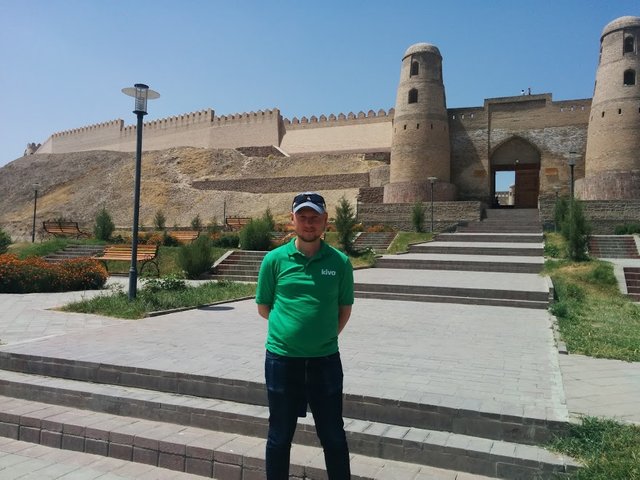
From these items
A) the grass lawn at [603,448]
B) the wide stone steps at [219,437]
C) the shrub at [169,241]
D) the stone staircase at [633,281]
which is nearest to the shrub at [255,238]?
the shrub at [169,241]

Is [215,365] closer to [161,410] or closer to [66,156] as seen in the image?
[161,410]

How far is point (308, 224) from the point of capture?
2490 millimetres

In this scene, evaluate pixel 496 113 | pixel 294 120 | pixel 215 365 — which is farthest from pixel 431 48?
pixel 215 365

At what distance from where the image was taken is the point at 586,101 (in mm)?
28891

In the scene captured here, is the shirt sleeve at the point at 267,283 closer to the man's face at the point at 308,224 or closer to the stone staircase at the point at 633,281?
the man's face at the point at 308,224

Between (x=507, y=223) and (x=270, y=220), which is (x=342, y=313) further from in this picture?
(x=507, y=223)

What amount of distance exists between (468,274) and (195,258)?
695 centimetres

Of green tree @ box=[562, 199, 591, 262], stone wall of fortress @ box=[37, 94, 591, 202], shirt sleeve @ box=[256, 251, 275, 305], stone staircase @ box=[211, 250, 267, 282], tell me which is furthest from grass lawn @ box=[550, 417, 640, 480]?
stone wall of fortress @ box=[37, 94, 591, 202]

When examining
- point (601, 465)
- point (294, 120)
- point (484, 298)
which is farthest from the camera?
point (294, 120)

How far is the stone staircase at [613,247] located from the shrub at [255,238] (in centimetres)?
1019

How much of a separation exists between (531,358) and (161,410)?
11.2 feet

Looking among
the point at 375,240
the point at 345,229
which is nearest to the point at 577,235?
the point at 345,229

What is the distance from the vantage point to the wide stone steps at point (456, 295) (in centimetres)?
858

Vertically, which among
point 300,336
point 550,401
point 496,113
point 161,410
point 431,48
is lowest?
point 161,410
